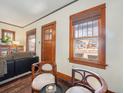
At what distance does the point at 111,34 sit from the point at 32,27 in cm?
441

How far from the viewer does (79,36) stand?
8.98 feet

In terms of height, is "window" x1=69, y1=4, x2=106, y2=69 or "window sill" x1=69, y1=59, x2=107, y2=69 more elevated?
"window" x1=69, y1=4, x2=106, y2=69

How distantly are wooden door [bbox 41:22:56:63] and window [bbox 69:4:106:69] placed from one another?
99 cm

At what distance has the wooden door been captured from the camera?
3.60m

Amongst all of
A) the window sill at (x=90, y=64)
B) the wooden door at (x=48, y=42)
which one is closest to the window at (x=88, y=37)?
the window sill at (x=90, y=64)

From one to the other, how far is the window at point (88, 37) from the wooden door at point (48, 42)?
39.1 inches

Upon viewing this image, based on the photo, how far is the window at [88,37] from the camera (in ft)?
7.04

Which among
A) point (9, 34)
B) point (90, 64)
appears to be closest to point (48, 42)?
point (90, 64)

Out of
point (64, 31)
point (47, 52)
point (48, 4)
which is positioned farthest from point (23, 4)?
point (47, 52)

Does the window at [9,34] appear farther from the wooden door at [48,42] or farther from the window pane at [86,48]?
the window pane at [86,48]

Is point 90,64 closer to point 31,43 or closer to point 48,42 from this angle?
point 48,42

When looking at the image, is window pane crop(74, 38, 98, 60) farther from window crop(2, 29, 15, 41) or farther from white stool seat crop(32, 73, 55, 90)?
window crop(2, 29, 15, 41)

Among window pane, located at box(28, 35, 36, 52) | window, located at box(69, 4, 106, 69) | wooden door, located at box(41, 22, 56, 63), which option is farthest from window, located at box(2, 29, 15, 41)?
window, located at box(69, 4, 106, 69)

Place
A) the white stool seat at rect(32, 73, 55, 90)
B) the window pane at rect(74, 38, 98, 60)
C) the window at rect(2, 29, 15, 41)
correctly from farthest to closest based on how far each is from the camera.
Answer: the window at rect(2, 29, 15, 41), the window pane at rect(74, 38, 98, 60), the white stool seat at rect(32, 73, 55, 90)
